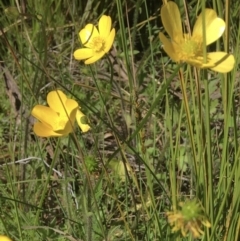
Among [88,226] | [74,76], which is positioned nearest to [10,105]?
[74,76]

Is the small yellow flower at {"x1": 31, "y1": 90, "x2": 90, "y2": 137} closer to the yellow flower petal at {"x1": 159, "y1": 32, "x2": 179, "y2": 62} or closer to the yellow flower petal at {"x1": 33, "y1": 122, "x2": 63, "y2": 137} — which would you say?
the yellow flower petal at {"x1": 33, "y1": 122, "x2": 63, "y2": 137}

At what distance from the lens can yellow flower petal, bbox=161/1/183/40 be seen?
2.33 ft

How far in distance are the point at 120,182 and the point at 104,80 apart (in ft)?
1.49

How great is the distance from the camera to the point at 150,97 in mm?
1799

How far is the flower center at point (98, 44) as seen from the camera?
1.02 meters

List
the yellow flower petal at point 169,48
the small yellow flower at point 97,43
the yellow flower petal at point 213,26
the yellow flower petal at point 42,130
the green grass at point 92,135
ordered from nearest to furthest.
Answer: the yellow flower petal at point 169,48
the yellow flower petal at point 213,26
the yellow flower petal at point 42,130
the small yellow flower at point 97,43
the green grass at point 92,135

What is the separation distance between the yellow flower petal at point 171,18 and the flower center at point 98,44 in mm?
284

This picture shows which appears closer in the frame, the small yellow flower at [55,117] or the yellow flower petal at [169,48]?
the yellow flower petal at [169,48]

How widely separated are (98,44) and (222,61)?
42 centimetres

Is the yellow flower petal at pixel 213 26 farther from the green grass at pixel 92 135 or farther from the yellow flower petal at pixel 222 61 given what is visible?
the green grass at pixel 92 135

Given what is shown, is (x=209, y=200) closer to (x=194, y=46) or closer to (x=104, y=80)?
(x=194, y=46)

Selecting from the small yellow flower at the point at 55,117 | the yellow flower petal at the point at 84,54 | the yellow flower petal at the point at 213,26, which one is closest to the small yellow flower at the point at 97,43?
the yellow flower petal at the point at 84,54

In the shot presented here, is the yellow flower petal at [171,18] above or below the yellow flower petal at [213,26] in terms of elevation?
above

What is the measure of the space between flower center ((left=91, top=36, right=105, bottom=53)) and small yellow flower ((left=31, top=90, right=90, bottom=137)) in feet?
→ 0.39
